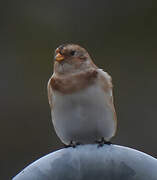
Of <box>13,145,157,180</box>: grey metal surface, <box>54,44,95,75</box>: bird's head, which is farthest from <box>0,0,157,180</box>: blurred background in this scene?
<box>13,145,157,180</box>: grey metal surface

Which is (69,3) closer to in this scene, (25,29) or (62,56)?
(25,29)

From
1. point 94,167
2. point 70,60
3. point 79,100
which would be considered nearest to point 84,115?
point 79,100

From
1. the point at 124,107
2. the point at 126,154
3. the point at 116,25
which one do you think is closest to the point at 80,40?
the point at 116,25

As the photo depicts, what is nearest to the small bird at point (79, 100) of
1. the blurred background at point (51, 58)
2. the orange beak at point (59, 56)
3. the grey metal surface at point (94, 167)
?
the orange beak at point (59, 56)

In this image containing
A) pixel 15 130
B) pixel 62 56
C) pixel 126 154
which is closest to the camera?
pixel 126 154

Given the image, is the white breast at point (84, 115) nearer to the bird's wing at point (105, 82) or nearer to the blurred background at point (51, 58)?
the bird's wing at point (105, 82)

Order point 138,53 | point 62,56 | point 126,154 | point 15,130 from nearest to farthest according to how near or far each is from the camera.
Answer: point 126,154, point 62,56, point 15,130, point 138,53
